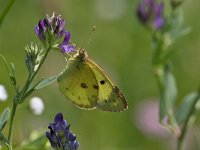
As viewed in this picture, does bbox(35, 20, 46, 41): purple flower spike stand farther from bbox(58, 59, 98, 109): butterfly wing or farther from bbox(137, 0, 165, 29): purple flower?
bbox(137, 0, 165, 29): purple flower

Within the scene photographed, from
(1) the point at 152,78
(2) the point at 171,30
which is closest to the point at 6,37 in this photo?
(1) the point at 152,78

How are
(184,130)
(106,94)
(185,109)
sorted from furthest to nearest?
(185,109) → (184,130) → (106,94)

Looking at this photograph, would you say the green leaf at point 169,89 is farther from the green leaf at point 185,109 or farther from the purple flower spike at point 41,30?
the purple flower spike at point 41,30

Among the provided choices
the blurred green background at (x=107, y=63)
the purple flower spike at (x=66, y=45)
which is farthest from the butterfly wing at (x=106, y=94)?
the blurred green background at (x=107, y=63)

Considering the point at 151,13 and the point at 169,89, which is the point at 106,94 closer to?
the point at 169,89

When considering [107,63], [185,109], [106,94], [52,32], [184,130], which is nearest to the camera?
[52,32]

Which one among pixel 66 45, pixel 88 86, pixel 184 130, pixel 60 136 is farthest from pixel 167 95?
pixel 60 136
